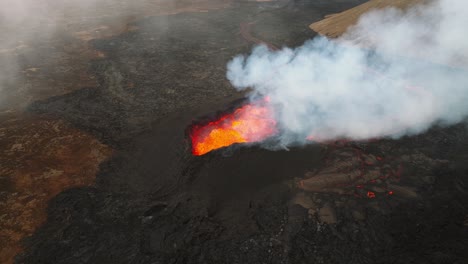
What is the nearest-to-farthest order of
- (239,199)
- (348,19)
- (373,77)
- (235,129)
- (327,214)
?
(327,214) < (239,199) < (235,129) < (373,77) < (348,19)

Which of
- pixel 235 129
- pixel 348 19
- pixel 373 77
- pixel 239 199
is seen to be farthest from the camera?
pixel 348 19

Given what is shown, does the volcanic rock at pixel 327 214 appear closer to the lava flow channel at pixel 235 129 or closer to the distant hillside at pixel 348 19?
the lava flow channel at pixel 235 129

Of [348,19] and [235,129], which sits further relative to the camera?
[348,19]

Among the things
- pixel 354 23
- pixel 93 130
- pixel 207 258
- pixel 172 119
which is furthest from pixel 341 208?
pixel 354 23

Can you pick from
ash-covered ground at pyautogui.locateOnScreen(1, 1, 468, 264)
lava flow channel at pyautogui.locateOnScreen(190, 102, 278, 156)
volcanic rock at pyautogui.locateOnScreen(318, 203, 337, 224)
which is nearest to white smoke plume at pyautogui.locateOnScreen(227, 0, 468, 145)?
lava flow channel at pyautogui.locateOnScreen(190, 102, 278, 156)

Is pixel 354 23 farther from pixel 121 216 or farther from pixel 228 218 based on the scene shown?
pixel 121 216

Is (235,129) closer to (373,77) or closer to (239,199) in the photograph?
(239,199)

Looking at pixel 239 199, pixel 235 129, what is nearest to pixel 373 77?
pixel 235 129
